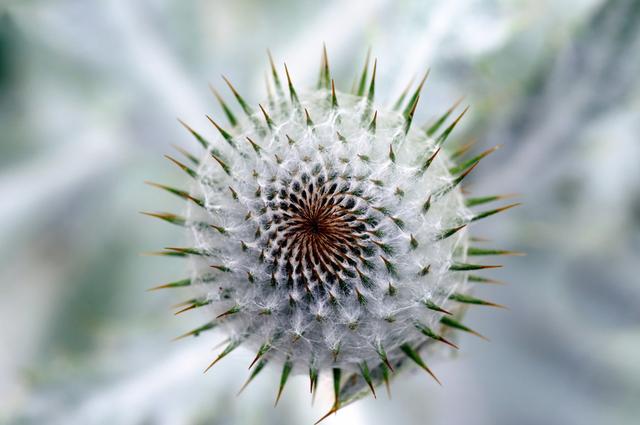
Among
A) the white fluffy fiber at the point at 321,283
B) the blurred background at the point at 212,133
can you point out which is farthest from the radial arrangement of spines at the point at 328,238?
the blurred background at the point at 212,133

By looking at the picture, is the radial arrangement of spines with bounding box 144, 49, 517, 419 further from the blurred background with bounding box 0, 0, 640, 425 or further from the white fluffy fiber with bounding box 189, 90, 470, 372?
the blurred background with bounding box 0, 0, 640, 425

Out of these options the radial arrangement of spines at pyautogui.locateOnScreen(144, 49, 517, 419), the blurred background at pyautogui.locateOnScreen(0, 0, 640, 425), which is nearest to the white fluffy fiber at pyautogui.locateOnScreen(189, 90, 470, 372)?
the radial arrangement of spines at pyautogui.locateOnScreen(144, 49, 517, 419)

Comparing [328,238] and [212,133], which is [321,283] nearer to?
[328,238]

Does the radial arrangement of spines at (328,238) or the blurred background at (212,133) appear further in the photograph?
the blurred background at (212,133)

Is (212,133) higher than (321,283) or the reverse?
higher

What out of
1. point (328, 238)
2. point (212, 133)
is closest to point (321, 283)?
point (328, 238)

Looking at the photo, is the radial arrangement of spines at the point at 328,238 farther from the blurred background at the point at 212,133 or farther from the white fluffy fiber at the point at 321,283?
the blurred background at the point at 212,133
